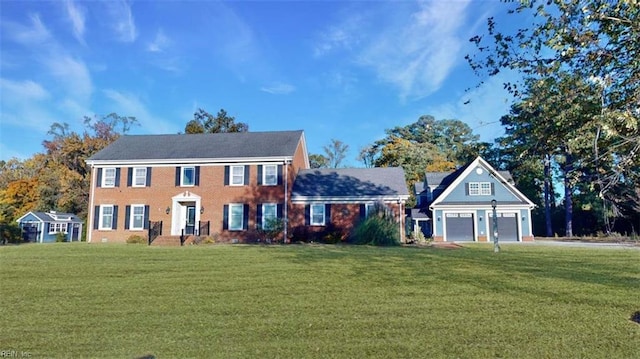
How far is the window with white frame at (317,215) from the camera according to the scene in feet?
81.5

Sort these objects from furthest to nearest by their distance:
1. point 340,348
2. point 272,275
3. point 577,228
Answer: point 577,228, point 272,275, point 340,348

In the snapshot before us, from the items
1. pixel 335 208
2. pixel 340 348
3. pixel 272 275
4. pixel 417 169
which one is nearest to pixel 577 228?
pixel 417 169

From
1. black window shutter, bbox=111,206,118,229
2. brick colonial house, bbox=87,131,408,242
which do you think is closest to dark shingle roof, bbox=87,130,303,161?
brick colonial house, bbox=87,131,408,242

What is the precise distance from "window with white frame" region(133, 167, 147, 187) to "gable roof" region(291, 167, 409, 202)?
368 inches

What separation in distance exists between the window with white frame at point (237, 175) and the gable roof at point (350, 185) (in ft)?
10.8

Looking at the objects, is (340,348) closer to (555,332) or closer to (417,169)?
(555,332)

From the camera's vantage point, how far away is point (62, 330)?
17.2ft

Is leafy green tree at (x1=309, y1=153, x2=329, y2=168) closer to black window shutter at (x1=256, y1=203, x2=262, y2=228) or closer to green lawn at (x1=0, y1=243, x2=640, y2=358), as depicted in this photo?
black window shutter at (x1=256, y1=203, x2=262, y2=228)

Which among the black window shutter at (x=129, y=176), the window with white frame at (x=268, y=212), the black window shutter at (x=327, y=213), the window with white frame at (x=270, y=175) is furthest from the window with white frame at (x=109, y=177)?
the black window shutter at (x=327, y=213)

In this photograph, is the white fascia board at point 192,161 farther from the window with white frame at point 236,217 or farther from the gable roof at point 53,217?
the gable roof at point 53,217

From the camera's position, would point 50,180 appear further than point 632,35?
Yes

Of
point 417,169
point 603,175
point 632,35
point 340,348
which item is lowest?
point 340,348

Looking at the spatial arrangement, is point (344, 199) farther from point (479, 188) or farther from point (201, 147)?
point (479, 188)

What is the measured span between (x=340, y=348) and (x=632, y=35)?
491 centimetres
